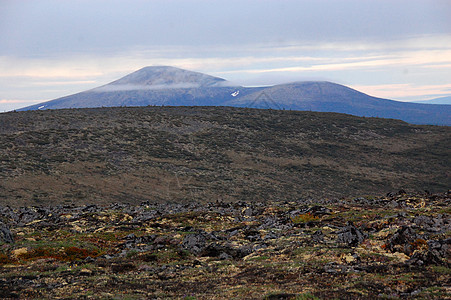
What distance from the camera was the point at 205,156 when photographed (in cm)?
8050

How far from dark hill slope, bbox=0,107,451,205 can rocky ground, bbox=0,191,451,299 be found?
2617 centimetres

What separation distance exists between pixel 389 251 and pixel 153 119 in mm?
83390

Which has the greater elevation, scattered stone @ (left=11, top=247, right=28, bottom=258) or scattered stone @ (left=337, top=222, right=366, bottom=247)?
scattered stone @ (left=337, top=222, right=366, bottom=247)

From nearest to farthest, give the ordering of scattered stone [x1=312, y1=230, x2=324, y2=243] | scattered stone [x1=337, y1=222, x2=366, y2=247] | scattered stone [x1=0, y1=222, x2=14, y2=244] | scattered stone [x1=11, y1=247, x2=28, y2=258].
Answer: scattered stone [x1=337, y1=222, x2=366, y2=247], scattered stone [x1=312, y1=230, x2=324, y2=243], scattered stone [x1=11, y1=247, x2=28, y2=258], scattered stone [x1=0, y1=222, x2=14, y2=244]

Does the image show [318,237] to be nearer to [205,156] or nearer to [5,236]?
[5,236]

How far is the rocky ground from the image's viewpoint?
14898mm

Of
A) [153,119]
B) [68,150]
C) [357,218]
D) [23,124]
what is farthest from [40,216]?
[153,119]

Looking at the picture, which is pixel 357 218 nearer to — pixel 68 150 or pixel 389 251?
pixel 389 251

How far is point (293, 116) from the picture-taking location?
11650cm

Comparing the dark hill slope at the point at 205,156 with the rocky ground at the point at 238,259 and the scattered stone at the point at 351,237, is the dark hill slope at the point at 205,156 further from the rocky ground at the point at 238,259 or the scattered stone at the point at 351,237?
the scattered stone at the point at 351,237

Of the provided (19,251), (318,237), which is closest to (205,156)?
(19,251)

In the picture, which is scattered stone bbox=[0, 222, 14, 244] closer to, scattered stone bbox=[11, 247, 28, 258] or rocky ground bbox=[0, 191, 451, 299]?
rocky ground bbox=[0, 191, 451, 299]

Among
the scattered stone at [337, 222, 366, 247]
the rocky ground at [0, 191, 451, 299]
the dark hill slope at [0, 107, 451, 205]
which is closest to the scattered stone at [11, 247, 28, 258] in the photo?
the rocky ground at [0, 191, 451, 299]

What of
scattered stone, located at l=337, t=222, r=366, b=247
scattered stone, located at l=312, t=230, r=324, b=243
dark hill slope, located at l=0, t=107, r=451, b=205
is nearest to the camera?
scattered stone, located at l=337, t=222, r=366, b=247
